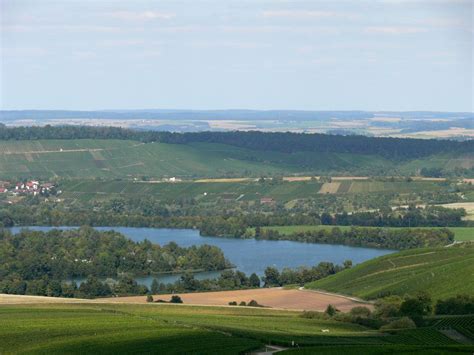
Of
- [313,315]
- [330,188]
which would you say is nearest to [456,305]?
[313,315]

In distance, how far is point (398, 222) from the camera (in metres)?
112

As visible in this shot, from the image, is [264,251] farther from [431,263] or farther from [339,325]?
[339,325]

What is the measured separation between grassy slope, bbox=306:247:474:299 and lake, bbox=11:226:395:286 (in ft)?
26.7

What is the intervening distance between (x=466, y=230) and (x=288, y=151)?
7738 cm

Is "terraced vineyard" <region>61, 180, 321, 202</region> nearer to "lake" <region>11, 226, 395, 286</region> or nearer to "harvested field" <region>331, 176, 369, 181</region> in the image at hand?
"harvested field" <region>331, 176, 369, 181</region>

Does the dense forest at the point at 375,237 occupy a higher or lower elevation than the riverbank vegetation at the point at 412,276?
lower

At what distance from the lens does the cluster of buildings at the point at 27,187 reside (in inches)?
5635

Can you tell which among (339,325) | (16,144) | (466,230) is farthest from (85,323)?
(16,144)

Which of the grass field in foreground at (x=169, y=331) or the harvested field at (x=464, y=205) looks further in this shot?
the harvested field at (x=464, y=205)

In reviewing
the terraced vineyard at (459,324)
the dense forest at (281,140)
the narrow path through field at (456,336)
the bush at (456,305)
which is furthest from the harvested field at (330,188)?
the narrow path through field at (456,336)

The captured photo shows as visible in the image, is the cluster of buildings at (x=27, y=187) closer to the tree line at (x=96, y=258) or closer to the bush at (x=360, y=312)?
the tree line at (x=96, y=258)

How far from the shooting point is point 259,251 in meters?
97.1

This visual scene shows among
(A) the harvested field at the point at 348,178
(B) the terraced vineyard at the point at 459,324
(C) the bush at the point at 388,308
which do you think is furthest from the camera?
(A) the harvested field at the point at 348,178

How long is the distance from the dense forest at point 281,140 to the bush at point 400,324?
11964 centimetres
